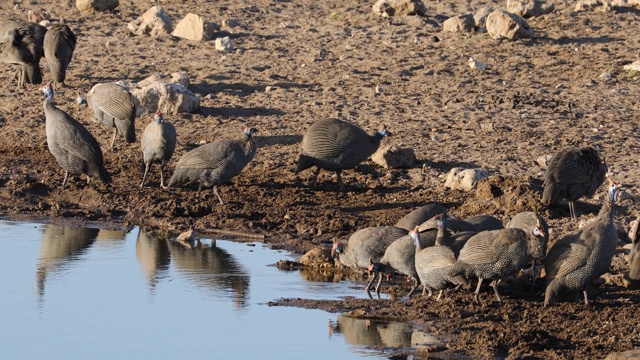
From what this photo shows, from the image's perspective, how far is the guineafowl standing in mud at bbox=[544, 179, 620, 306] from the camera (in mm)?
9195

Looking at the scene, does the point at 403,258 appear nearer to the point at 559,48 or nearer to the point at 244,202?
the point at 244,202

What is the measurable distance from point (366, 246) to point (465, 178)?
2.75m

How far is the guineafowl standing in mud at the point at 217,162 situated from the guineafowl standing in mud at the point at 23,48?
4565mm

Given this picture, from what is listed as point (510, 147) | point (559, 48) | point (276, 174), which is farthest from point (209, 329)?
point (559, 48)

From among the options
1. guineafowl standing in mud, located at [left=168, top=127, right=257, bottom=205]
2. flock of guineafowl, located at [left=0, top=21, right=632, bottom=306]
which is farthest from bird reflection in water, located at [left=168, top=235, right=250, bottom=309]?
guineafowl standing in mud, located at [left=168, top=127, right=257, bottom=205]

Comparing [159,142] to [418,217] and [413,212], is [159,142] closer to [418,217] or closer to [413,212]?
[413,212]

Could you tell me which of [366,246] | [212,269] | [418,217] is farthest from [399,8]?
[366,246]

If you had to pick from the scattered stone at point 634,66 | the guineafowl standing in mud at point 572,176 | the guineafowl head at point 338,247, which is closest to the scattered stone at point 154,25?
the scattered stone at point 634,66

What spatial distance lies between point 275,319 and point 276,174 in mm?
4359

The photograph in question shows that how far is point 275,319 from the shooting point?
925 cm

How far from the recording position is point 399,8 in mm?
17844

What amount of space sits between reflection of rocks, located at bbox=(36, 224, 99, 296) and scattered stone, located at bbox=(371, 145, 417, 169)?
2.91m

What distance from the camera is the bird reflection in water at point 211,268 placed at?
10.1m

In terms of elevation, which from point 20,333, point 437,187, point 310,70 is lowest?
point 20,333
